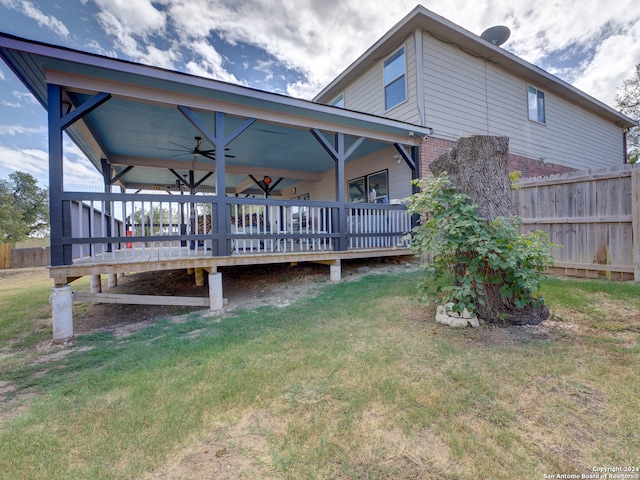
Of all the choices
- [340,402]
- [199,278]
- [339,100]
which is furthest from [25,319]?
[339,100]

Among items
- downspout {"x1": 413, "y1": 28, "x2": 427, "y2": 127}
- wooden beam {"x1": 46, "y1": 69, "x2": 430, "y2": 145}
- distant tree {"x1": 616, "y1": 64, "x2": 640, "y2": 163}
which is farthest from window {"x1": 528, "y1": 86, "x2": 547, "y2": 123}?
distant tree {"x1": 616, "y1": 64, "x2": 640, "y2": 163}

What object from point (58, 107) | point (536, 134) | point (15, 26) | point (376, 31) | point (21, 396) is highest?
point (376, 31)

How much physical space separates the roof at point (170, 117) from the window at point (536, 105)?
205 inches

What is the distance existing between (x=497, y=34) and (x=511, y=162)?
375cm

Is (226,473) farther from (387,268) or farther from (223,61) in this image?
(223,61)

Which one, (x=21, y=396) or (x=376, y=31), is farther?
→ (x=376, y=31)

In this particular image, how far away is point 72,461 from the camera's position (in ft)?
4.98

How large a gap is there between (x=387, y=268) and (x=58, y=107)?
6.18 metres

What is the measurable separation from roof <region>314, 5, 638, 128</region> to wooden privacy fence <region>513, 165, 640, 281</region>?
4.30m

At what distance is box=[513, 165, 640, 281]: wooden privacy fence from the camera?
4219 mm

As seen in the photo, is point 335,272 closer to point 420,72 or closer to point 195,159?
point 420,72

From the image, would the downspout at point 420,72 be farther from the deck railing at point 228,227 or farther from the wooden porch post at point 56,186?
the wooden porch post at point 56,186

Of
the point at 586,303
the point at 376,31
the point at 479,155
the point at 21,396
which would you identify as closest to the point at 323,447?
the point at 21,396

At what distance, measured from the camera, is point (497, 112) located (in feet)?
27.4
